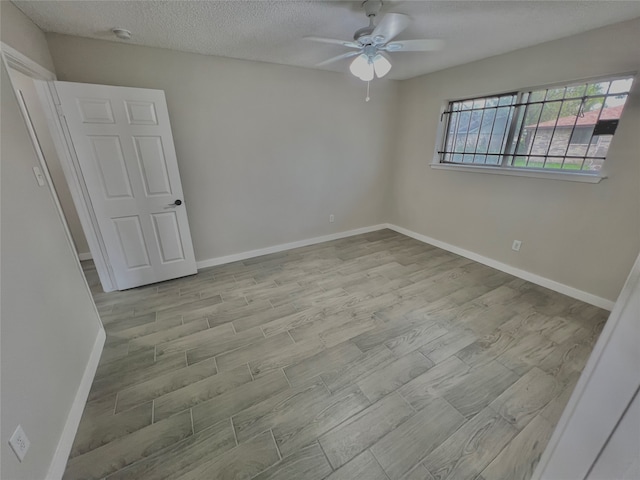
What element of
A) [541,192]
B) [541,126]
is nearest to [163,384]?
[541,192]

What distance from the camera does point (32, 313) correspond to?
1.27 meters

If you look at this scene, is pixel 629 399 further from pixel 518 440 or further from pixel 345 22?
pixel 345 22

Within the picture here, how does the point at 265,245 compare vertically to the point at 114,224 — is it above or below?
below

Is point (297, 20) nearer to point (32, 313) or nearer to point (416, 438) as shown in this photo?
point (32, 313)

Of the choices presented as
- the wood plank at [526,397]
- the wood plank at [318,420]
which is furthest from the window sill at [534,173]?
the wood plank at [318,420]

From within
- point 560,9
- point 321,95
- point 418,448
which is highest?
point 560,9

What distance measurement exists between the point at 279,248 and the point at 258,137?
5.00 ft

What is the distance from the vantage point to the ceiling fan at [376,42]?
Answer: 165cm

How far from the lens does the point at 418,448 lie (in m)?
1.34

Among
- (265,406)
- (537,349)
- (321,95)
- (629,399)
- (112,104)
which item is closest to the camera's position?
(629,399)

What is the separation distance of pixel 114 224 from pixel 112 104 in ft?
3.68

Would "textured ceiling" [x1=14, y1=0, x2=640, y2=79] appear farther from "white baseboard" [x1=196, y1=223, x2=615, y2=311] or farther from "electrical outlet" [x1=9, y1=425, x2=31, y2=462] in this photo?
"electrical outlet" [x1=9, y1=425, x2=31, y2=462]

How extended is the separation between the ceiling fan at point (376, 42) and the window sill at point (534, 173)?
5.58 feet

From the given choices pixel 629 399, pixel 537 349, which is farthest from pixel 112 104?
pixel 537 349
